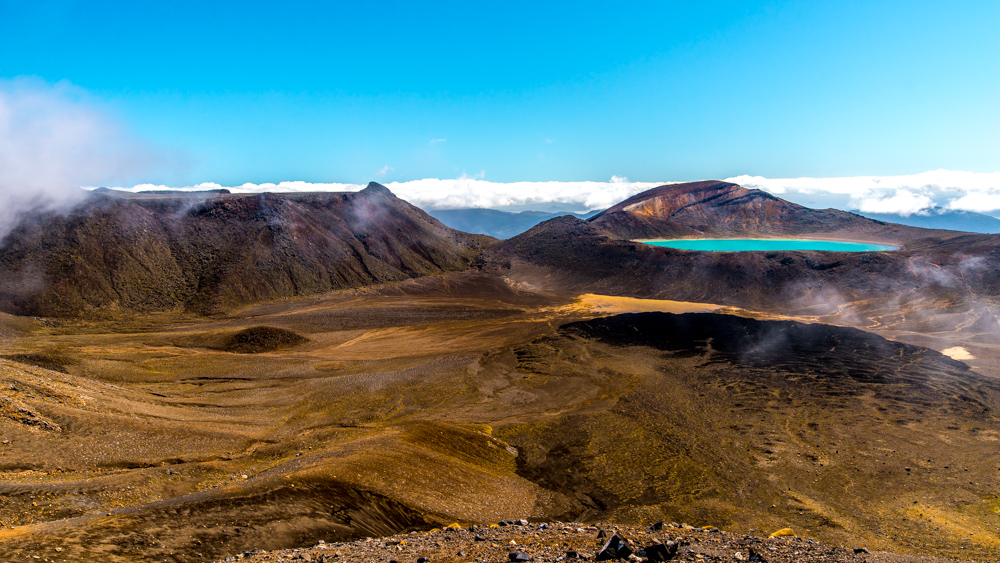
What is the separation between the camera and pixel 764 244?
13338cm

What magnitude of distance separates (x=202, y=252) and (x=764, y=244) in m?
144

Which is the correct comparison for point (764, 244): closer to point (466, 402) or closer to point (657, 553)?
point (466, 402)

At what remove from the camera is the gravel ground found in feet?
34.5

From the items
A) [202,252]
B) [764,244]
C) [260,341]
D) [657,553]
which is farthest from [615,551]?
[764,244]

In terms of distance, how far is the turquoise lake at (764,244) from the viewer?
122m

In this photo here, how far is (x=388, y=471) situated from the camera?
20.5m

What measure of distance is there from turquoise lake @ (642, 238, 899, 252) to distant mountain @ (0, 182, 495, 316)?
2640 inches

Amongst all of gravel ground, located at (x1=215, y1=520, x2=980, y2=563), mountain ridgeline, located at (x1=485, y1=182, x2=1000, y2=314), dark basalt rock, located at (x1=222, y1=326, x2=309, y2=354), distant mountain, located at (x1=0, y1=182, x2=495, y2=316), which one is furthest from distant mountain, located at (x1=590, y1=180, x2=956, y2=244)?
gravel ground, located at (x1=215, y1=520, x2=980, y2=563)

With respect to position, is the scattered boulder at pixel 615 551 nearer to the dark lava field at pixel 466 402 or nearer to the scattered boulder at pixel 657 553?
the scattered boulder at pixel 657 553

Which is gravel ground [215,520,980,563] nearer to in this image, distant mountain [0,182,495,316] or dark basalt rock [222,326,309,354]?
dark basalt rock [222,326,309,354]

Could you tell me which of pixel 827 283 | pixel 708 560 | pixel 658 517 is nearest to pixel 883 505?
pixel 658 517

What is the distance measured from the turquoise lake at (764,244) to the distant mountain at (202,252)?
6705 cm

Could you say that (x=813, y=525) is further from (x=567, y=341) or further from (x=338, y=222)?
(x=338, y=222)

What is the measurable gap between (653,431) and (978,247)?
89185 mm
